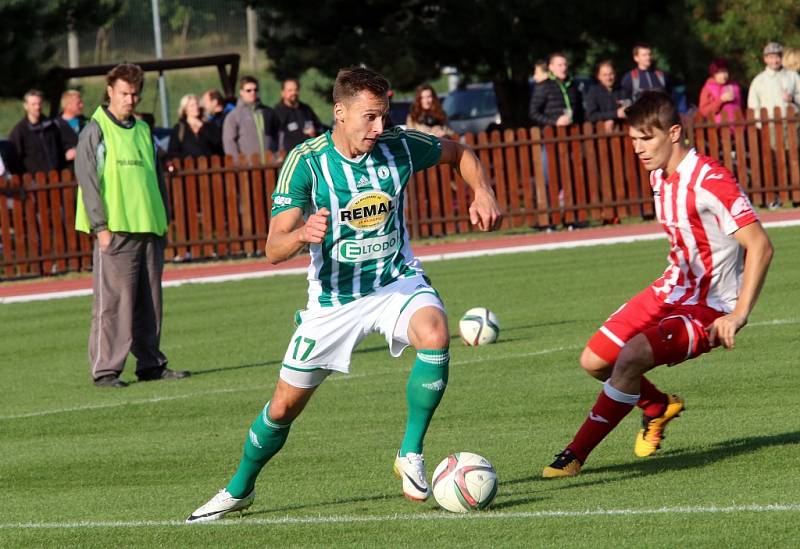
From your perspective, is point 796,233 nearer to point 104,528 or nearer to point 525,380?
point 525,380

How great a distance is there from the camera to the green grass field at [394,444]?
20.8ft

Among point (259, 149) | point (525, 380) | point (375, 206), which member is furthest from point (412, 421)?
point (259, 149)

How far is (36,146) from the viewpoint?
19969 mm

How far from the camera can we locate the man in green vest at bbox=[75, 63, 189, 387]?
11.4 m

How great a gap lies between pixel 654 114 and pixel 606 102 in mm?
13930

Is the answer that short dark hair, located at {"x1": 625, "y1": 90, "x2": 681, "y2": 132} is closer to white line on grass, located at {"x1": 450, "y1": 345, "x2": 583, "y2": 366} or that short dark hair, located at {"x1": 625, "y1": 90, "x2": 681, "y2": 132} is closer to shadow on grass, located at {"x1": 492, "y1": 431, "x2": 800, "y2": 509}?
shadow on grass, located at {"x1": 492, "y1": 431, "x2": 800, "y2": 509}

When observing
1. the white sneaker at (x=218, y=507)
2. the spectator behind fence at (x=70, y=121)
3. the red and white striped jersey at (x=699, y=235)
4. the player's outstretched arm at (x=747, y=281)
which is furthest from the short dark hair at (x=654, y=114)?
the spectator behind fence at (x=70, y=121)

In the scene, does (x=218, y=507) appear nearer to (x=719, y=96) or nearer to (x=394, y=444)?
(x=394, y=444)

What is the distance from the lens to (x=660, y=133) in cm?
727

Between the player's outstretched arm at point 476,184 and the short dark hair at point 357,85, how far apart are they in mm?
642

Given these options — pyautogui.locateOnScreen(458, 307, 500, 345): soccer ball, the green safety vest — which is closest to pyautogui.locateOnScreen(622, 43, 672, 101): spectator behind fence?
pyautogui.locateOnScreen(458, 307, 500, 345): soccer ball

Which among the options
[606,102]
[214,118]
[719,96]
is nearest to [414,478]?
[606,102]

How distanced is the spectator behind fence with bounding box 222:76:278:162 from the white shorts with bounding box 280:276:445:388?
45.2 feet

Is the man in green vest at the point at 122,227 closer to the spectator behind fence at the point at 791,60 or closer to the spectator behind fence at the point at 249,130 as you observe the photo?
the spectator behind fence at the point at 249,130
